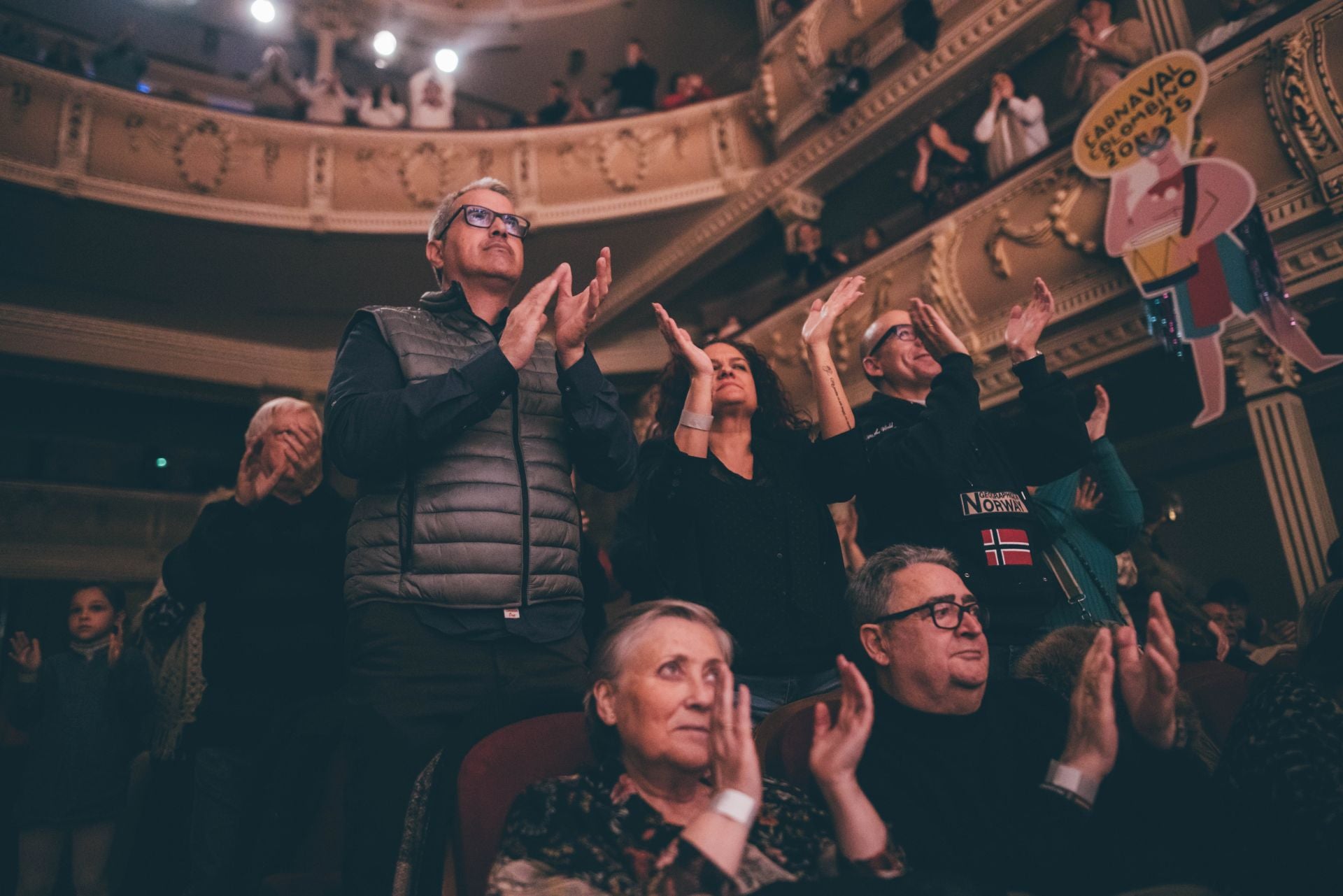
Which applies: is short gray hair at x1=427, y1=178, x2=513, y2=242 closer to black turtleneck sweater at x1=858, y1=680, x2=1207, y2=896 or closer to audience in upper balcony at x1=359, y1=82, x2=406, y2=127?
black turtleneck sweater at x1=858, y1=680, x2=1207, y2=896

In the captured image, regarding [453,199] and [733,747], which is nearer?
[733,747]

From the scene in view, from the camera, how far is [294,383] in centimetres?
980

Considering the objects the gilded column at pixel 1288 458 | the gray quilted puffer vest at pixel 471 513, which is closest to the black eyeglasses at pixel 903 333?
the gray quilted puffer vest at pixel 471 513

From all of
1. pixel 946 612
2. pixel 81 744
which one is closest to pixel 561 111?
pixel 81 744

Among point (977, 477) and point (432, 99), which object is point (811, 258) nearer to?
point (432, 99)

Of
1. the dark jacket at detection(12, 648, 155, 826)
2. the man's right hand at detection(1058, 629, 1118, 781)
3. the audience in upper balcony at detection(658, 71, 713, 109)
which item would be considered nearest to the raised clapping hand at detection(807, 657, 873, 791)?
the man's right hand at detection(1058, 629, 1118, 781)

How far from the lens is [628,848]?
1.24m

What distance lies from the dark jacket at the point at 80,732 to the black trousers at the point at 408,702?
268 cm

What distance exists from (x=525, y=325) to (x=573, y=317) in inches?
4.1

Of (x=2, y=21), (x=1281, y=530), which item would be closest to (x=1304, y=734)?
(x=1281, y=530)

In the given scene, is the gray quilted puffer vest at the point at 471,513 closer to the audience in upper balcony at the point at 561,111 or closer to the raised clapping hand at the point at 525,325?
the raised clapping hand at the point at 525,325

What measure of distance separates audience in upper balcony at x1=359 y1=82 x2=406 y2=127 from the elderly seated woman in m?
8.37

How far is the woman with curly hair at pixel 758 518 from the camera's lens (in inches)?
71.0

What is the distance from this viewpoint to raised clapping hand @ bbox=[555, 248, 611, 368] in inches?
64.2
